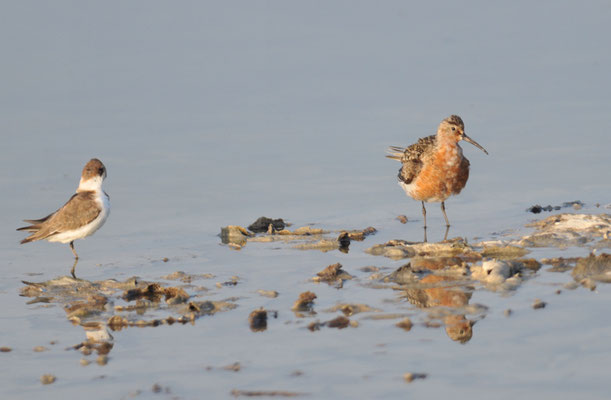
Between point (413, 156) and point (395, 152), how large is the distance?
776mm

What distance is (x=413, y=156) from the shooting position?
1559 cm

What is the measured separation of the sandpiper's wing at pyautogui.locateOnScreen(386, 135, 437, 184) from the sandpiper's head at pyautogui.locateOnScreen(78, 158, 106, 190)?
4474 mm

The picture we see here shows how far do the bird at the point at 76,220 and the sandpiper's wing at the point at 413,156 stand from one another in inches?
175

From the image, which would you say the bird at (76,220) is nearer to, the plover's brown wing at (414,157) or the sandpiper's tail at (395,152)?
the plover's brown wing at (414,157)

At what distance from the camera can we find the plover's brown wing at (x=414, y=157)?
15.1 metres

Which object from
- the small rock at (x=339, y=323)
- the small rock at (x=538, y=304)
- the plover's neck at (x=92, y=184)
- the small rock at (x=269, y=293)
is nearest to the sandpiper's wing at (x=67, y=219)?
the plover's neck at (x=92, y=184)

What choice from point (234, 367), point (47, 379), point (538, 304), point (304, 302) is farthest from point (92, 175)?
point (538, 304)

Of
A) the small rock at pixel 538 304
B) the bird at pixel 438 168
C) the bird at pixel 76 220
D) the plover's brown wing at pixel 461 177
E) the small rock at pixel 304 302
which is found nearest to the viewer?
the small rock at pixel 538 304

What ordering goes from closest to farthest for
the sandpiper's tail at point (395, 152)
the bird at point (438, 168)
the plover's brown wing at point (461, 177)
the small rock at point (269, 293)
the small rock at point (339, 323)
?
the small rock at point (339, 323) < the small rock at point (269, 293) < the bird at point (438, 168) < the plover's brown wing at point (461, 177) < the sandpiper's tail at point (395, 152)

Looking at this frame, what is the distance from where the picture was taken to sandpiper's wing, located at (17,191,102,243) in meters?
13.0

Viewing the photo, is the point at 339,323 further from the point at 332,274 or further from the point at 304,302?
the point at 332,274

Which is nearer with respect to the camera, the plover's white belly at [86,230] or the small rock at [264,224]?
the plover's white belly at [86,230]

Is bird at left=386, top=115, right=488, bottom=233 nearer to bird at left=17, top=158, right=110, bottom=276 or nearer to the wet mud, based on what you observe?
the wet mud

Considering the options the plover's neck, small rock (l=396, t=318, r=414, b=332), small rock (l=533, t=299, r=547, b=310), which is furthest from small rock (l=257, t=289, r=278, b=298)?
the plover's neck
